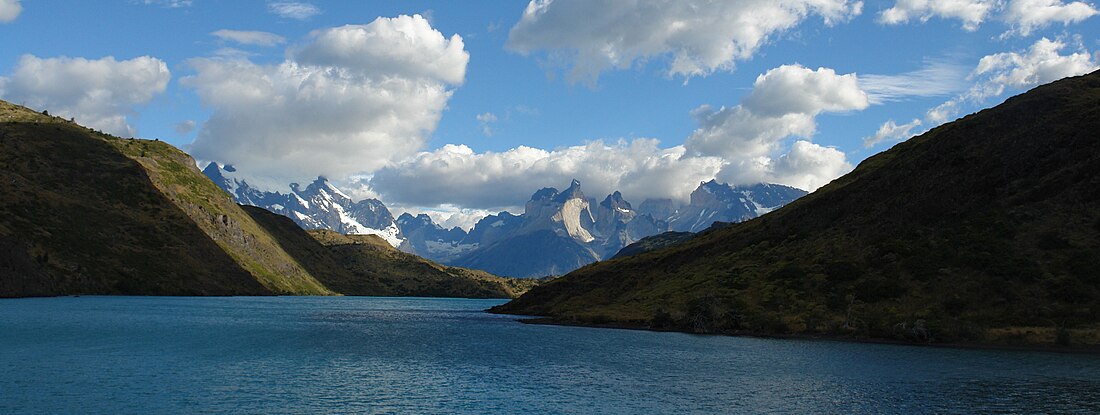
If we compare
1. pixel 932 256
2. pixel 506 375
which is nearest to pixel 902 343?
pixel 932 256

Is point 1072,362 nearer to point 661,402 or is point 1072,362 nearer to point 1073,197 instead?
point 661,402

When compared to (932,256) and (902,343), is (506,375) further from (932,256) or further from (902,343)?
(932,256)

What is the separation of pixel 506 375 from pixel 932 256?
86628 mm

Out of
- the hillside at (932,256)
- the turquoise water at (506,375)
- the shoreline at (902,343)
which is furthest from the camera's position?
the hillside at (932,256)

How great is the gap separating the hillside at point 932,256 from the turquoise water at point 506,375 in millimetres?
14122

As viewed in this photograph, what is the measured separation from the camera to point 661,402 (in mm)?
58750

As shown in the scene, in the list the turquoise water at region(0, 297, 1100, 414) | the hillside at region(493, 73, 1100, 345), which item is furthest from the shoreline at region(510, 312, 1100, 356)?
the turquoise water at region(0, 297, 1100, 414)

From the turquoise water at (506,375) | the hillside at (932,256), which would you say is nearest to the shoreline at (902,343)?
the hillside at (932,256)

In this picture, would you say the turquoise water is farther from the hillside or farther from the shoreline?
the hillside

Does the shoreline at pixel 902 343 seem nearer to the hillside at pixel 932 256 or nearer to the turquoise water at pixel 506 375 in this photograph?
the hillside at pixel 932 256

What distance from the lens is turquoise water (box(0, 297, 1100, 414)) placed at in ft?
182

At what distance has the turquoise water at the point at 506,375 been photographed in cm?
5550

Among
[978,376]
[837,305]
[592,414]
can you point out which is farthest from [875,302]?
[592,414]

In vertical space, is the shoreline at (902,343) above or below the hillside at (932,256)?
below
